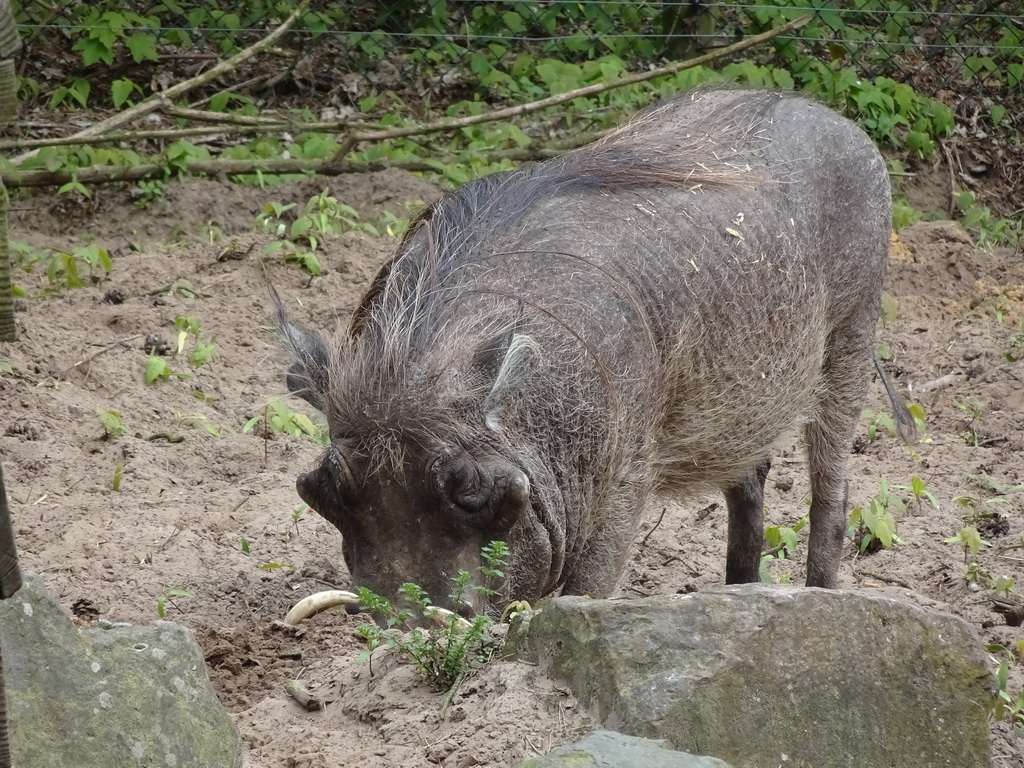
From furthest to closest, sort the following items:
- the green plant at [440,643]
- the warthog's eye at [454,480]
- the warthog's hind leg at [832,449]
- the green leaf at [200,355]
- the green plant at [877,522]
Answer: the green leaf at [200,355], the green plant at [877,522], the warthog's hind leg at [832,449], the warthog's eye at [454,480], the green plant at [440,643]

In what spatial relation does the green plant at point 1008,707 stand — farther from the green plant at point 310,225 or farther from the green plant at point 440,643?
the green plant at point 310,225

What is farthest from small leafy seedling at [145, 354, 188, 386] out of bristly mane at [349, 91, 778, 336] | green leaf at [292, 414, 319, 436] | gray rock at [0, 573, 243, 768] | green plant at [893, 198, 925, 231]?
green plant at [893, 198, 925, 231]

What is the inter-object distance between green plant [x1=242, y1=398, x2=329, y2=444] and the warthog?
145cm

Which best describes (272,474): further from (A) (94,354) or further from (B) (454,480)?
(B) (454,480)

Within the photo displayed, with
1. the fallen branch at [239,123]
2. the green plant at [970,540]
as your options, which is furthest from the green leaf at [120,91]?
the green plant at [970,540]

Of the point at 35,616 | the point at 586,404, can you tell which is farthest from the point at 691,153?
the point at 35,616

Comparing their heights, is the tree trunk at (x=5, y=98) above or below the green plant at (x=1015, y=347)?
above

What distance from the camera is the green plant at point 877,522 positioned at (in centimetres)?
471

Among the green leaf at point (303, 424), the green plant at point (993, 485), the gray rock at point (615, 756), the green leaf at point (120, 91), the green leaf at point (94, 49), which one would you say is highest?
the gray rock at point (615, 756)

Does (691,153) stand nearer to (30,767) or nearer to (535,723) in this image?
(535,723)

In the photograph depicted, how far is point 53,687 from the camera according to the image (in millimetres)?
2242

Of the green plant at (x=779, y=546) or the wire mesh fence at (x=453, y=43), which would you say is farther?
the wire mesh fence at (x=453, y=43)

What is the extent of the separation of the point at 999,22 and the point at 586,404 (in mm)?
7935

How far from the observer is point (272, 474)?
4871 mm
